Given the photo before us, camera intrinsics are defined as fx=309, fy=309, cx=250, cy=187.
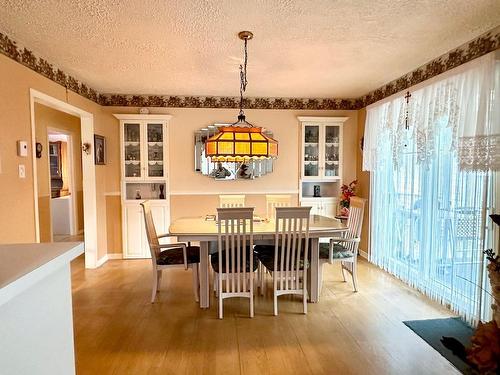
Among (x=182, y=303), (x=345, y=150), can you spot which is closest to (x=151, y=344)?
(x=182, y=303)

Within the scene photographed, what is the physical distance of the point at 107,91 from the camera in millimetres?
4461

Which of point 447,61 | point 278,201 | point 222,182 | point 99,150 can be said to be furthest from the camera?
point 222,182

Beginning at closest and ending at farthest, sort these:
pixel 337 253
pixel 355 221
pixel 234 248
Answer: pixel 234 248 < pixel 337 253 < pixel 355 221

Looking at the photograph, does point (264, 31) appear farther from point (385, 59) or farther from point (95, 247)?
point (95, 247)

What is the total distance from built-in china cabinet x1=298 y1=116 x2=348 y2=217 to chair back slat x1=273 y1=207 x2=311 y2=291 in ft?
6.68

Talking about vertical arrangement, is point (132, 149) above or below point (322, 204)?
above

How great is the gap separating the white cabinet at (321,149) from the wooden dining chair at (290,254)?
6.87 feet

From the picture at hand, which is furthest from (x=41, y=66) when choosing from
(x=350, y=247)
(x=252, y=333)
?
(x=350, y=247)

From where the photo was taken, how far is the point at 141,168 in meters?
4.70

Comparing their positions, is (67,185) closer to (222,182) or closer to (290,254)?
(222,182)

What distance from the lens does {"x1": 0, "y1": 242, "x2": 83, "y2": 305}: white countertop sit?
80 cm

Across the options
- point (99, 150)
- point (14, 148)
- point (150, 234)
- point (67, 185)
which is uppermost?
point (99, 150)

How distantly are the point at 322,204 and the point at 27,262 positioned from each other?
4412 millimetres

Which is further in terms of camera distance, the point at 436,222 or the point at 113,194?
the point at 113,194
